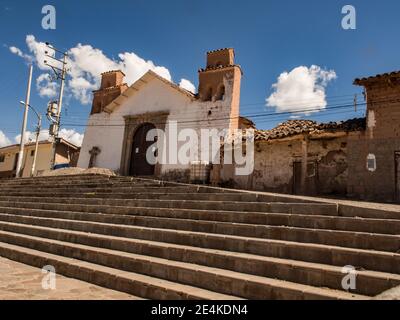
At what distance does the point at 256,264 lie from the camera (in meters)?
4.42

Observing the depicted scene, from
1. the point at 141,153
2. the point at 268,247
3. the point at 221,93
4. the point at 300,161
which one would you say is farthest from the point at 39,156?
the point at 268,247

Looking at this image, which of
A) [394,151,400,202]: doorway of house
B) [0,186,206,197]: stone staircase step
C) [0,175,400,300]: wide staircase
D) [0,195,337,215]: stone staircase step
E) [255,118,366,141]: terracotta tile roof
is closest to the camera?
[0,175,400,300]: wide staircase

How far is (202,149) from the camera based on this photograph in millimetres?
15383

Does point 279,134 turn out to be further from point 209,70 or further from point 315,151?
point 209,70

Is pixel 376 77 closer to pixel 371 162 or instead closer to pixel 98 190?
pixel 371 162

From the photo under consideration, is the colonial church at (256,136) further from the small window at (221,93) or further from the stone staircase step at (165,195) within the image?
the stone staircase step at (165,195)

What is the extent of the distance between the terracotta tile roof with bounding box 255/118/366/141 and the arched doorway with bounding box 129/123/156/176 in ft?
22.1

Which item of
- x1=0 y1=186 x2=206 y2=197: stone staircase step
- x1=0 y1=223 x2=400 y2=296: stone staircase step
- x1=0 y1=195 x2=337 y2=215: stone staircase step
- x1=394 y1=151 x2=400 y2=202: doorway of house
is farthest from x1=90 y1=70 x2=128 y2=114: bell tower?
x1=394 y1=151 x2=400 y2=202: doorway of house

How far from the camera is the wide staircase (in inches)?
156

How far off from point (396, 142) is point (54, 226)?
9899 mm

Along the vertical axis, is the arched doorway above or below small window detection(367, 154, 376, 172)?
above

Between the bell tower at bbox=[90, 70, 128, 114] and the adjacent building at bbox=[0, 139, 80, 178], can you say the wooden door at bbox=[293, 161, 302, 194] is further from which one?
the adjacent building at bbox=[0, 139, 80, 178]

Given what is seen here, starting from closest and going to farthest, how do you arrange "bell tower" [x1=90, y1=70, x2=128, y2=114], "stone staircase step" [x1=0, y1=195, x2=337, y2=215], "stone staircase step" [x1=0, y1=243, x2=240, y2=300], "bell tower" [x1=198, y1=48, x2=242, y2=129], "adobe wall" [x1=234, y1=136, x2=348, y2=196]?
"stone staircase step" [x1=0, y1=243, x2=240, y2=300]
"stone staircase step" [x1=0, y1=195, x2=337, y2=215]
"adobe wall" [x1=234, y1=136, x2=348, y2=196]
"bell tower" [x1=198, y1=48, x2=242, y2=129]
"bell tower" [x1=90, y1=70, x2=128, y2=114]

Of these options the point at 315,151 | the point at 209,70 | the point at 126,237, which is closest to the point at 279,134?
the point at 315,151
